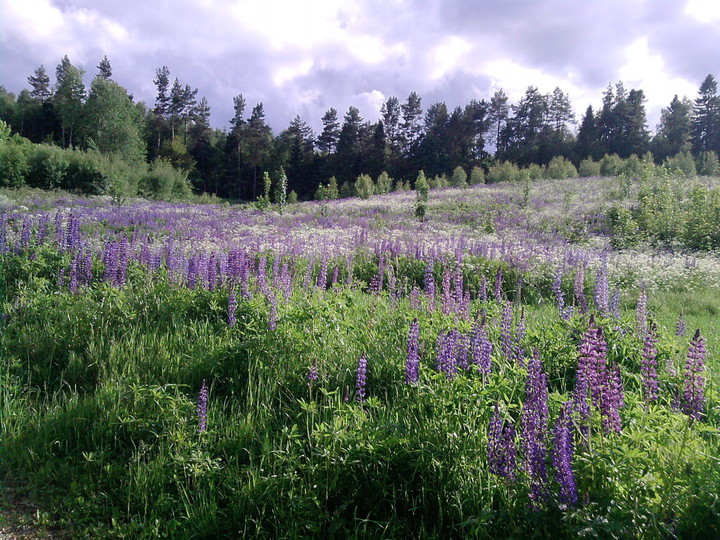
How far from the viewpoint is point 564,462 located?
6.82ft

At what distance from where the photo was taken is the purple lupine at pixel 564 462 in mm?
2043

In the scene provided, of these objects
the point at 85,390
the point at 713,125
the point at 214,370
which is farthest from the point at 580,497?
the point at 713,125

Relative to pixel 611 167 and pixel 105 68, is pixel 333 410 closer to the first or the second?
pixel 611 167

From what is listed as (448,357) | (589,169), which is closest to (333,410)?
(448,357)

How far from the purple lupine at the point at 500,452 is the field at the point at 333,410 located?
0.01 m

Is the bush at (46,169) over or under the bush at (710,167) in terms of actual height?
under

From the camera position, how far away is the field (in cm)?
226

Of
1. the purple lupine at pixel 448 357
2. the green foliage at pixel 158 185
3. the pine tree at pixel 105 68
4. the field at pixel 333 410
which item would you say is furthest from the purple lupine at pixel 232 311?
the pine tree at pixel 105 68

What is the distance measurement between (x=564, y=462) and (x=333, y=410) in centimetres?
166

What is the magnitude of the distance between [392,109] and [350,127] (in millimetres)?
8694

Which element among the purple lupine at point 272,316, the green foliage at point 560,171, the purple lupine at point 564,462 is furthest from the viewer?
the green foliage at point 560,171

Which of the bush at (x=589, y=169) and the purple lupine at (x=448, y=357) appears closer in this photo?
the purple lupine at (x=448, y=357)

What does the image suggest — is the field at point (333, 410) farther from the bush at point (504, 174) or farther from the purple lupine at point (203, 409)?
the bush at point (504, 174)

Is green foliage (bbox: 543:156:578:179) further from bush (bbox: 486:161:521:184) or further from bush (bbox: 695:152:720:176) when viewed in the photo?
bush (bbox: 695:152:720:176)
